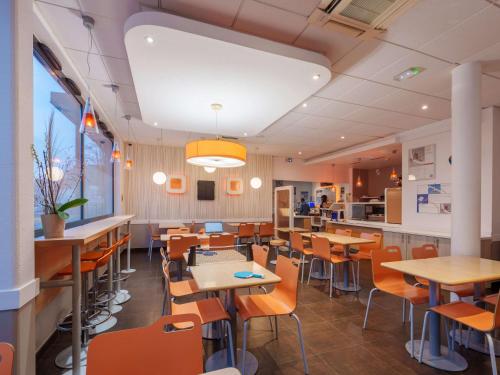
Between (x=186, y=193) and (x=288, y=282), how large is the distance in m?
5.94

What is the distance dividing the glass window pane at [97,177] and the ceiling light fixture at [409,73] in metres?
4.69

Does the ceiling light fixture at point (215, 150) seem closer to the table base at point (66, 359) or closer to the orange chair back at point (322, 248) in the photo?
the orange chair back at point (322, 248)

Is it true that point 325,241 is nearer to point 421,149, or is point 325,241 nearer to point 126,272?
point 421,149

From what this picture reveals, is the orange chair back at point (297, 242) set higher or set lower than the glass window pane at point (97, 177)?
lower

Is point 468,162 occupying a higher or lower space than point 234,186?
higher

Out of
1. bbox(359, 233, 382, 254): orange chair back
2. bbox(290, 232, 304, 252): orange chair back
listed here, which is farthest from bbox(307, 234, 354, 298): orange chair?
bbox(359, 233, 382, 254): orange chair back

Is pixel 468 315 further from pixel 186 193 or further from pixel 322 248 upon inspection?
pixel 186 193

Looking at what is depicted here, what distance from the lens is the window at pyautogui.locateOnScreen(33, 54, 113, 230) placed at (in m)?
2.51

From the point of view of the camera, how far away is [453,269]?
235cm

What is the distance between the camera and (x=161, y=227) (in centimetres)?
665

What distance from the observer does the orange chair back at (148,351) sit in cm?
104

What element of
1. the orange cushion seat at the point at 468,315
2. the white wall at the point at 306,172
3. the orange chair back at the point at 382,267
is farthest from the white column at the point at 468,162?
the white wall at the point at 306,172

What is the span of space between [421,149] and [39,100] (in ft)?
21.3

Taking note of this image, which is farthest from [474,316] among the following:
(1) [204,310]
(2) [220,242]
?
(2) [220,242]
